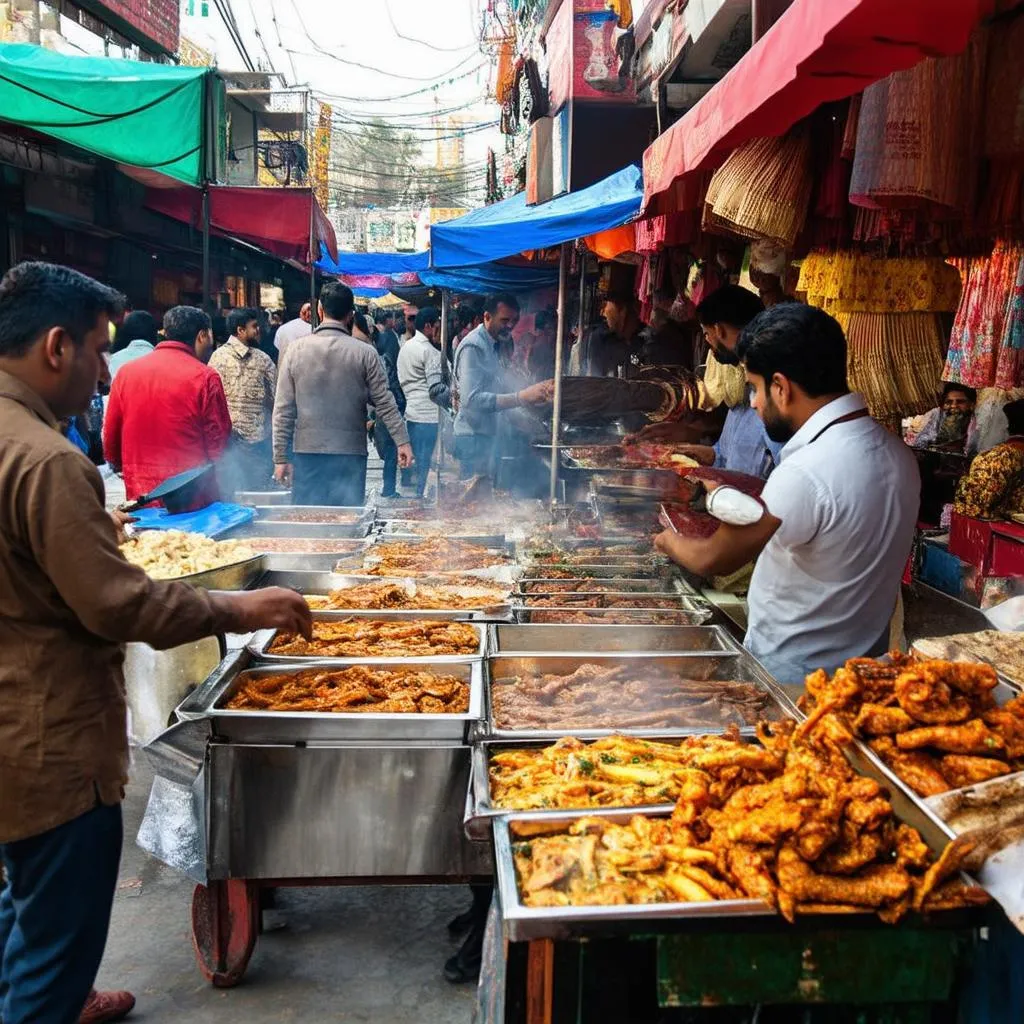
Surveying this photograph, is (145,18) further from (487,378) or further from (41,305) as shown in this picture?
(41,305)

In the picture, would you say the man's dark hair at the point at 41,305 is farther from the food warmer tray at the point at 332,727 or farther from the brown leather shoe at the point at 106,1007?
the brown leather shoe at the point at 106,1007

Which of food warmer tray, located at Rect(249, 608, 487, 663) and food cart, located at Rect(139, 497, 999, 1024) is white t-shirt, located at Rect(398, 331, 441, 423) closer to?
food cart, located at Rect(139, 497, 999, 1024)

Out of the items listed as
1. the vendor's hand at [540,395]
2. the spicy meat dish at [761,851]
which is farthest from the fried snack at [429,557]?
the spicy meat dish at [761,851]

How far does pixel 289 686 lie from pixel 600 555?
8.86 feet

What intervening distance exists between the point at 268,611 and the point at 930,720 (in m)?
1.89

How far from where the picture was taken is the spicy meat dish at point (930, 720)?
2.19 meters

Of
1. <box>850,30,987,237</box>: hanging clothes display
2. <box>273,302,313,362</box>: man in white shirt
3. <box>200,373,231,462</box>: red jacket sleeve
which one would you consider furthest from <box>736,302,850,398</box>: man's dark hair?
<box>273,302,313,362</box>: man in white shirt

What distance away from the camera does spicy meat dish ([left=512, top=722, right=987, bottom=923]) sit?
1.87 meters

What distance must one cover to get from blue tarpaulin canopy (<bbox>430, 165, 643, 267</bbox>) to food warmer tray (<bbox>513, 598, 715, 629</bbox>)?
2.93 meters

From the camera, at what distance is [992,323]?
3.88 meters

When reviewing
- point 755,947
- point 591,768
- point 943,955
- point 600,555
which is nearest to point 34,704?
point 591,768

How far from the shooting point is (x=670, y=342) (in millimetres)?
9219

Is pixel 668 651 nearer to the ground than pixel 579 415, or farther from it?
nearer to the ground

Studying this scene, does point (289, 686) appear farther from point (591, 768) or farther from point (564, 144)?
point (564, 144)
